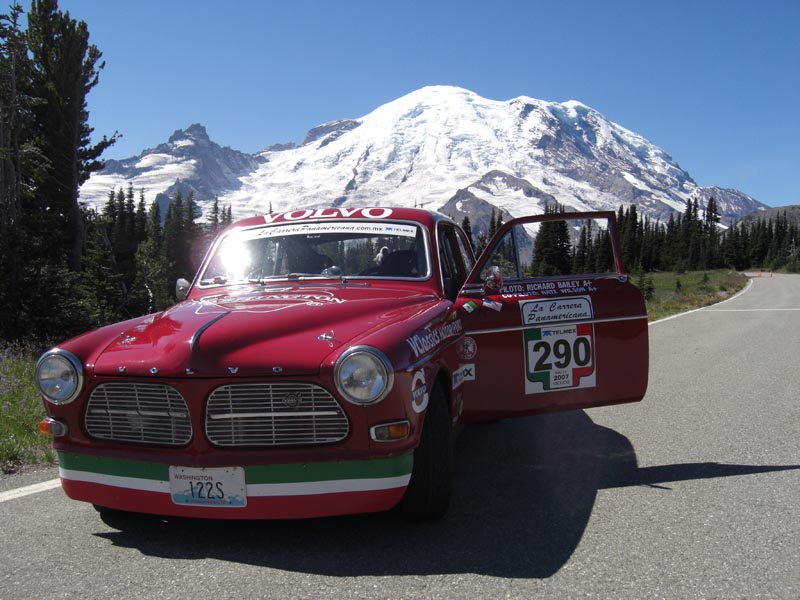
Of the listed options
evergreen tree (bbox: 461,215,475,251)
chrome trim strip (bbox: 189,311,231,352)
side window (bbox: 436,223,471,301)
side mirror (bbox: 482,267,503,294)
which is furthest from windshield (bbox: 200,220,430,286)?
evergreen tree (bbox: 461,215,475,251)

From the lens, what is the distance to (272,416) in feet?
9.75

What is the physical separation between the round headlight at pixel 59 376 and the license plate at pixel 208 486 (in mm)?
643

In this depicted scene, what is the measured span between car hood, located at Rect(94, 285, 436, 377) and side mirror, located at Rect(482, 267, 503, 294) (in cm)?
50

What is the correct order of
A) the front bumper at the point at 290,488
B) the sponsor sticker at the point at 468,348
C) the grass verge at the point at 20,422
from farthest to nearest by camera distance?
the grass verge at the point at 20,422 → the sponsor sticker at the point at 468,348 → the front bumper at the point at 290,488

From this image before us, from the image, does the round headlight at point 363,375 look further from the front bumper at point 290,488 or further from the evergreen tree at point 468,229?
the evergreen tree at point 468,229

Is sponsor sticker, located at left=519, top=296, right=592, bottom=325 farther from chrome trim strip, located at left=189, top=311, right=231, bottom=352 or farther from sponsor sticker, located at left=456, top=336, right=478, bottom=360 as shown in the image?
chrome trim strip, located at left=189, top=311, right=231, bottom=352

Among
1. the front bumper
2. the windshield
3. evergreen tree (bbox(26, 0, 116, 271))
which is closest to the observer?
the front bumper

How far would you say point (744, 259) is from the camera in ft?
460

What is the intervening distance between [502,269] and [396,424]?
8.08ft

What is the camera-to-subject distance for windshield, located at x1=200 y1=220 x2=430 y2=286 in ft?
15.4

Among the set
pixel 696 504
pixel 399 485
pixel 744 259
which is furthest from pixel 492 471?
pixel 744 259

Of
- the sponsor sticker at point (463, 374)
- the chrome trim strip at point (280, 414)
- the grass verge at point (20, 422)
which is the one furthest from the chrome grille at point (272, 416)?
the grass verge at point (20, 422)

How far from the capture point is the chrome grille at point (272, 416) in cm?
296

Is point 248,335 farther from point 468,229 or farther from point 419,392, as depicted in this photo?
point 468,229
